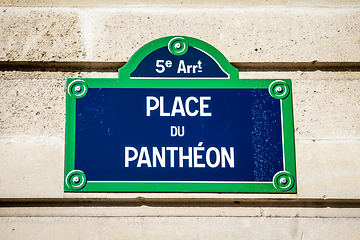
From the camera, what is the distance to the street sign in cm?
216

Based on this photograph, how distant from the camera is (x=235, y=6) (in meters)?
2.40

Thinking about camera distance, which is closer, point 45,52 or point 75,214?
point 75,214

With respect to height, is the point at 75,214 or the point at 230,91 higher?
the point at 230,91

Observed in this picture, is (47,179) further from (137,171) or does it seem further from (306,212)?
(306,212)

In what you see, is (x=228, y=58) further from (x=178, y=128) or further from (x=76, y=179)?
(x=76, y=179)

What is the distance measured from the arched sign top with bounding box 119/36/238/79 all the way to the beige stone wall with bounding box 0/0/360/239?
7 centimetres

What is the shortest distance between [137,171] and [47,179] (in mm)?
554

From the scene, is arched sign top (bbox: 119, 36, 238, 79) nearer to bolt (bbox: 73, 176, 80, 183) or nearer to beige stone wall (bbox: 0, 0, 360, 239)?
beige stone wall (bbox: 0, 0, 360, 239)

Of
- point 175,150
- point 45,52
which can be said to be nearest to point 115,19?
point 45,52

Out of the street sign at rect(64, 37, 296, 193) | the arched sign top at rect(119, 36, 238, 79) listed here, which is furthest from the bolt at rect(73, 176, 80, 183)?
the arched sign top at rect(119, 36, 238, 79)

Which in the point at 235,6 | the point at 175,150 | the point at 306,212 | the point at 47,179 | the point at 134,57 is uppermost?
the point at 235,6

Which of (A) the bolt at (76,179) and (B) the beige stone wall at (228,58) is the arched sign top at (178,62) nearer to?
(B) the beige stone wall at (228,58)

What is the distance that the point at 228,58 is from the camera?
2.32 m

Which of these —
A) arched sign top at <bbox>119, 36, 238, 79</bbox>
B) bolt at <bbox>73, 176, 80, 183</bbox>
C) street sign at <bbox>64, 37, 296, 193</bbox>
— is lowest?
bolt at <bbox>73, 176, 80, 183</bbox>
